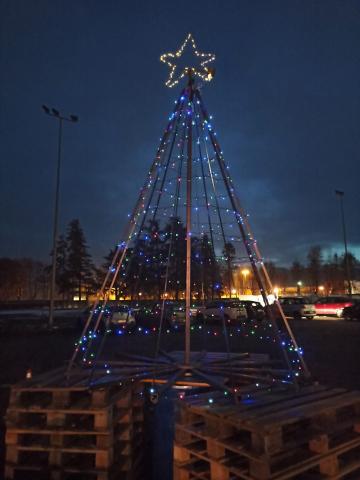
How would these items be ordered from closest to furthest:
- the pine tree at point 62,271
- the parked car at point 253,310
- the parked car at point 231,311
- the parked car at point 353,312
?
1. the parked car at point 231,311
2. the parked car at point 253,310
3. the parked car at point 353,312
4. the pine tree at point 62,271

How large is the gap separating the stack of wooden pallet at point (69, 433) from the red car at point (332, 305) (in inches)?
936

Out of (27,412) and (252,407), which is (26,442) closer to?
(27,412)

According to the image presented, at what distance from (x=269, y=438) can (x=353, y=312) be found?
74.9 feet

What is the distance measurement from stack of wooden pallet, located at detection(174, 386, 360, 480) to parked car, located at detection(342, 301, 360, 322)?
2151 centimetres

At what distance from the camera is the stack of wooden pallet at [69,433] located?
151 inches

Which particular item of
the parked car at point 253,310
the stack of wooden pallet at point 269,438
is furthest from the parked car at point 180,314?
the stack of wooden pallet at point 269,438

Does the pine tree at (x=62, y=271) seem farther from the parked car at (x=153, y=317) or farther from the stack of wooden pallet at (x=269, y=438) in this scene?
the stack of wooden pallet at (x=269, y=438)

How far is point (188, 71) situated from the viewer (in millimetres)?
6316

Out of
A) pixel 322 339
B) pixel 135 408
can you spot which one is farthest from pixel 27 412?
pixel 322 339

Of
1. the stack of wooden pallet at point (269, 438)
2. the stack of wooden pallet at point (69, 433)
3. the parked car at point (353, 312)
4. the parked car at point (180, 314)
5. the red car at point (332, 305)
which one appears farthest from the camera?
the red car at point (332, 305)

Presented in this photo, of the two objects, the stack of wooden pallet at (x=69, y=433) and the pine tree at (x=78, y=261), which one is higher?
the pine tree at (x=78, y=261)

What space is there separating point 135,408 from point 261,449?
2.31m

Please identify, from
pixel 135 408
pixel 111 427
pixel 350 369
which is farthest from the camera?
pixel 350 369

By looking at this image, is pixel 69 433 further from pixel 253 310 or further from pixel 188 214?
pixel 253 310
